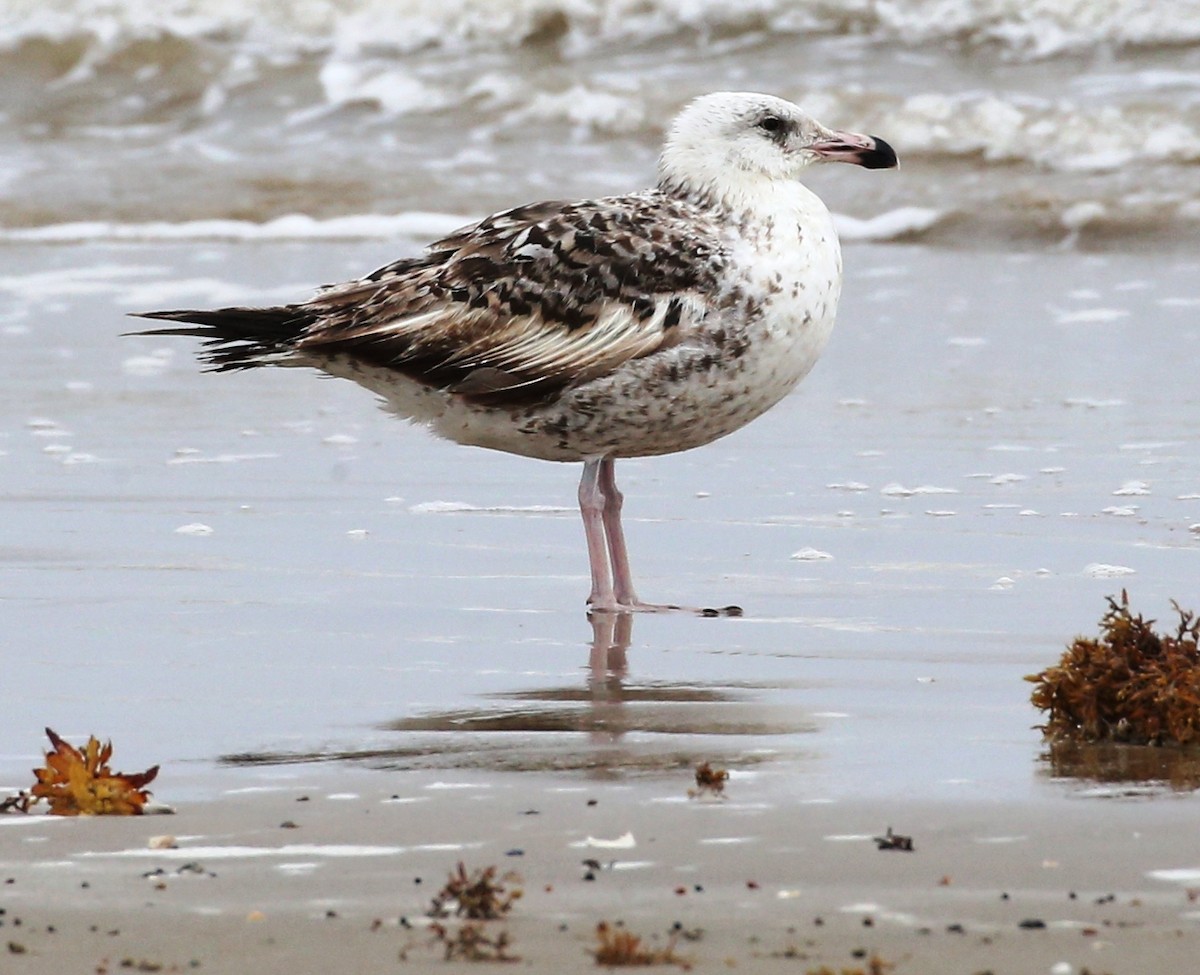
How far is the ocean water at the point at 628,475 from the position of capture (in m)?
5.14

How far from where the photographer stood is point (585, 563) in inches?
283

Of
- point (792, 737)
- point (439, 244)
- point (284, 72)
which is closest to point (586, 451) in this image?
point (439, 244)

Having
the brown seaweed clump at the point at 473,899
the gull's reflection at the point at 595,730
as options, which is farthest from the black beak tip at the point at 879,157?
the brown seaweed clump at the point at 473,899

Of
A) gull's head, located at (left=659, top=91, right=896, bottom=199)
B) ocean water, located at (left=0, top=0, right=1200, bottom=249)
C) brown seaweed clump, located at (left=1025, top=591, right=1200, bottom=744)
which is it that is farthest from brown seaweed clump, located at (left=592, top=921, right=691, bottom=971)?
ocean water, located at (left=0, top=0, right=1200, bottom=249)

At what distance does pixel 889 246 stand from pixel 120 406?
698 cm

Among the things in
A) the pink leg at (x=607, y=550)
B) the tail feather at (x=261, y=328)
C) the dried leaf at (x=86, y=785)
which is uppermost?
the tail feather at (x=261, y=328)

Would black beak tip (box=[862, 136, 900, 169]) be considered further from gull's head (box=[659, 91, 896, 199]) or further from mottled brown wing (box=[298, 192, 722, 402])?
mottled brown wing (box=[298, 192, 722, 402])

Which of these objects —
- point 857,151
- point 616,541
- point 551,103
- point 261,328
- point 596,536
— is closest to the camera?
point 596,536

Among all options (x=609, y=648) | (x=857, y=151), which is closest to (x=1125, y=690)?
(x=609, y=648)

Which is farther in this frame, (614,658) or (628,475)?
(628,475)

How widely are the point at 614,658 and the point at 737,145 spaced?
6.91 ft

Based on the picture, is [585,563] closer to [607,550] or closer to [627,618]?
[607,550]

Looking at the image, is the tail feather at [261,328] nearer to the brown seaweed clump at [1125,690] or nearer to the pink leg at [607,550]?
the pink leg at [607,550]

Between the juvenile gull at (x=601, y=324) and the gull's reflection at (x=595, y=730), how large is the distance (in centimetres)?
111
